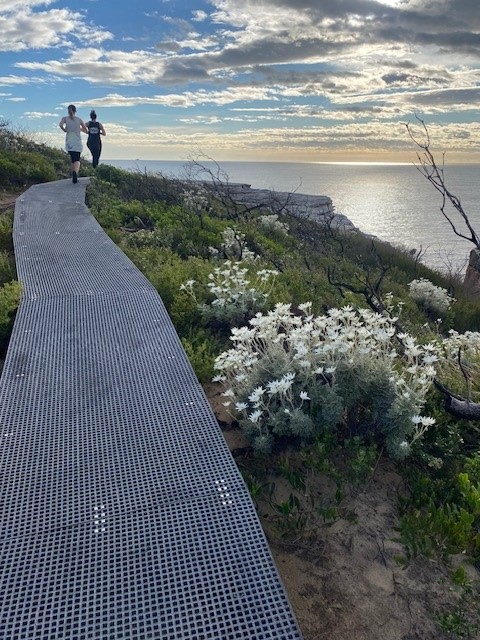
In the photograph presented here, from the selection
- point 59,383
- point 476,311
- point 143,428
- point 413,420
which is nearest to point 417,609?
point 413,420

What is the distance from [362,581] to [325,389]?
4.71 feet

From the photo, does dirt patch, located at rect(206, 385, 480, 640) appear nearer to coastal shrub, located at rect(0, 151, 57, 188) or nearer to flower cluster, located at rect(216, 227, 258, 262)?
flower cluster, located at rect(216, 227, 258, 262)

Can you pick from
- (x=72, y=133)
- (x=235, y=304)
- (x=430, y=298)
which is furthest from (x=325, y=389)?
(x=72, y=133)

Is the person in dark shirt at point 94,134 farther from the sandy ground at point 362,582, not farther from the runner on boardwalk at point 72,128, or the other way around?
the sandy ground at point 362,582

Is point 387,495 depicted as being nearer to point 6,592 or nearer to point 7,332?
Answer: point 6,592

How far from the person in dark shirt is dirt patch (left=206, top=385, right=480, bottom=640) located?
16088 mm

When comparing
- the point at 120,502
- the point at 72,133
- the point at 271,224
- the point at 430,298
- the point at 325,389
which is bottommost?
the point at 430,298

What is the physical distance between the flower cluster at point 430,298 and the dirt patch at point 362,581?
1058 cm

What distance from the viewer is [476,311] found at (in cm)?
1347

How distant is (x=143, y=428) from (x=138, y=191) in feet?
41.2

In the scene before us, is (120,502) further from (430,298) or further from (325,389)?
(430,298)

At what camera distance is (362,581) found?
2.86 metres

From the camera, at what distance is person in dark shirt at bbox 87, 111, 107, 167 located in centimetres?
1652

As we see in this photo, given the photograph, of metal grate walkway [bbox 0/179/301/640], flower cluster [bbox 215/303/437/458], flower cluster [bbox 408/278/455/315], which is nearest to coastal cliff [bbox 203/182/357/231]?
flower cluster [bbox 408/278/455/315]
